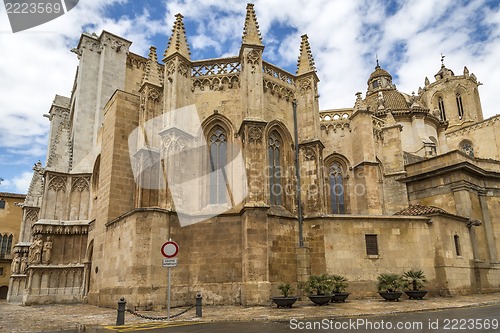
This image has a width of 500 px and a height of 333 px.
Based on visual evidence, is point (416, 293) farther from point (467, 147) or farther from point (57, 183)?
point (467, 147)

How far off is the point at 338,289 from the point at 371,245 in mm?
3209

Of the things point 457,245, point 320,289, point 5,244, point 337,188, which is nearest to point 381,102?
point 337,188

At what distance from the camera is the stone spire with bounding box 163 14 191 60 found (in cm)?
1805

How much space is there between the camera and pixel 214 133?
18.3 m

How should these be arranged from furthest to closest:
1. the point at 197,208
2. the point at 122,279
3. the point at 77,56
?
the point at 77,56
the point at 197,208
the point at 122,279

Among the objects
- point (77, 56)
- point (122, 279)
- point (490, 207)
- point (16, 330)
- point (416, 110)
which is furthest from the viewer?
point (416, 110)

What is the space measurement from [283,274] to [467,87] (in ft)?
174

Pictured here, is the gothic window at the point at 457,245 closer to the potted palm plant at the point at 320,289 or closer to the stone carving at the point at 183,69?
the potted palm plant at the point at 320,289

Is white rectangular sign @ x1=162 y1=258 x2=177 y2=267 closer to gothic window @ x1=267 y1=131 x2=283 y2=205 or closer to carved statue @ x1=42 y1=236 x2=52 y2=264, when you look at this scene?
gothic window @ x1=267 y1=131 x2=283 y2=205

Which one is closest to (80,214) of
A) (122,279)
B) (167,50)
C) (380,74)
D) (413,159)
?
(122,279)

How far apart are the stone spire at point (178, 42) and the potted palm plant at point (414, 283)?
45.1 ft

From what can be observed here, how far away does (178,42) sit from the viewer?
1811 centimetres

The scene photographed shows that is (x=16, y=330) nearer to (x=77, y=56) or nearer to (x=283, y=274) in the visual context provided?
(x=283, y=274)

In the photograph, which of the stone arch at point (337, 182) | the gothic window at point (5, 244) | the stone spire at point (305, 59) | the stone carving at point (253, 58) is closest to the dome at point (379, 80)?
the stone arch at point (337, 182)
